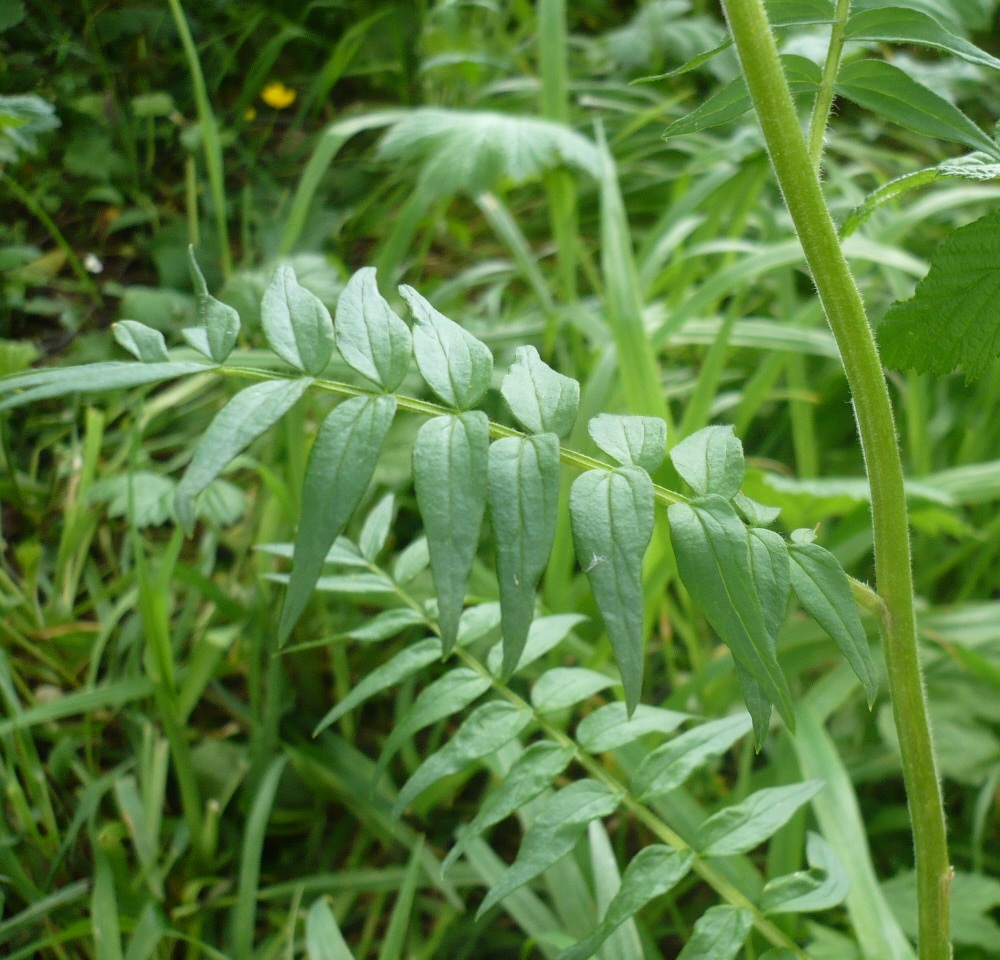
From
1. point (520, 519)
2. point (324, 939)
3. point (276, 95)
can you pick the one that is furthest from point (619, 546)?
point (276, 95)

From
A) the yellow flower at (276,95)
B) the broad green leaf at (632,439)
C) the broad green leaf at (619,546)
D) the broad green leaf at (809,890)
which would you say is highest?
the yellow flower at (276,95)

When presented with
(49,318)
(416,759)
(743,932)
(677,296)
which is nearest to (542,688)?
(743,932)

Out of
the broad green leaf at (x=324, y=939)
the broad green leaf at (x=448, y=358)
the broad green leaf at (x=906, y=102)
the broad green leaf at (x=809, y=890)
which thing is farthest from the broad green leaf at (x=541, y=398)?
the broad green leaf at (x=324, y=939)

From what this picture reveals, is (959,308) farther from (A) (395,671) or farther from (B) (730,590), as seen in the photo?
(A) (395,671)

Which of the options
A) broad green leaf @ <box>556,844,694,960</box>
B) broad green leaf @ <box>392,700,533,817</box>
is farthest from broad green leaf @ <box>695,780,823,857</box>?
broad green leaf @ <box>392,700,533,817</box>

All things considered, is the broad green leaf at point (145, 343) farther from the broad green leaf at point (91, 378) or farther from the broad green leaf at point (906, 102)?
the broad green leaf at point (906, 102)

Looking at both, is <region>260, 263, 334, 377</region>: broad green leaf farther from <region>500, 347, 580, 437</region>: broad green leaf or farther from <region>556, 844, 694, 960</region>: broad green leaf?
<region>556, 844, 694, 960</region>: broad green leaf
